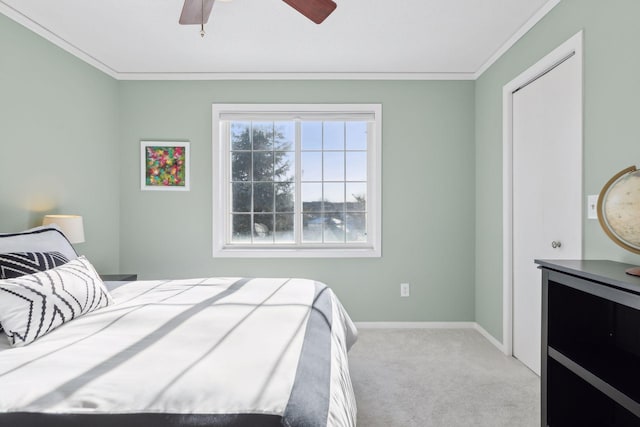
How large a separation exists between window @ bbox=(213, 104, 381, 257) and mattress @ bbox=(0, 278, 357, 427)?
77.4 inches

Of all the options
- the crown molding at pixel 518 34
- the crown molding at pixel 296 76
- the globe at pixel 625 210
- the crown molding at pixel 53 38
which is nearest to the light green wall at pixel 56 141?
the crown molding at pixel 53 38

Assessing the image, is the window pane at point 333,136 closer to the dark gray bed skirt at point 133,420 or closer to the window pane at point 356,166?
the window pane at point 356,166

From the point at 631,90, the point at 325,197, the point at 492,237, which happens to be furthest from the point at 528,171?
the point at 325,197

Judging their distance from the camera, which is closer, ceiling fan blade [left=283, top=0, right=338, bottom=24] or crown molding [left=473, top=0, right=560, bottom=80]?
ceiling fan blade [left=283, top=0, right=338, bottom=24]

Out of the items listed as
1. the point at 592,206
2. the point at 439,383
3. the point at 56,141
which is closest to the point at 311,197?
the point at 439,383

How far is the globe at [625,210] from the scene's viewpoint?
1331 millimetres

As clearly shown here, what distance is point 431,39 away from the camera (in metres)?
2.86

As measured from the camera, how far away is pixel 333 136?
3723 millimetres

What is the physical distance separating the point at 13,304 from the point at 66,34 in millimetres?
2406

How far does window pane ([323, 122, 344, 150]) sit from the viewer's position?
146 inches

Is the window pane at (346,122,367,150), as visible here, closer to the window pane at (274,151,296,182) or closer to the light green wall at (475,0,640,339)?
the window pane at (274,151,296,182)

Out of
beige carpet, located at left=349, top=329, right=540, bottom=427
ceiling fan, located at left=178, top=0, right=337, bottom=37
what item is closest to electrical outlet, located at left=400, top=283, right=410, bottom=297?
beige carpet, located at left=349, top=329, right=540, bottom=427

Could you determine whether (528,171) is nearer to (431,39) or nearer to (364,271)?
(431,39)

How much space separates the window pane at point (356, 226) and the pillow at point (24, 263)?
8.25 ft
